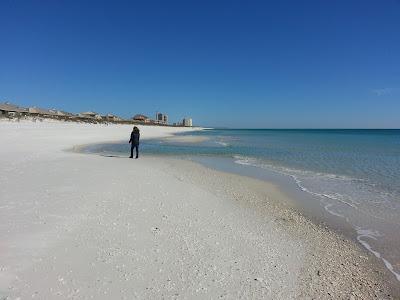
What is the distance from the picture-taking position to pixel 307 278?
5.03 meters

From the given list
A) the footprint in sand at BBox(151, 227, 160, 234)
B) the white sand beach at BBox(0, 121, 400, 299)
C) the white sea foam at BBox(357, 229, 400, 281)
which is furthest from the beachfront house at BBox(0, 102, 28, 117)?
the white sea foam at BBox(357, 229, 400, 281)

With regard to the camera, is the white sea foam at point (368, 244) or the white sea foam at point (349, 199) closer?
the white sea foam at point (368, 244)

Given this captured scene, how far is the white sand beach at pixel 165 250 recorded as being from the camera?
4383 millimetres

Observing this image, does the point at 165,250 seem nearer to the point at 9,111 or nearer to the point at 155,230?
the point at 155,230

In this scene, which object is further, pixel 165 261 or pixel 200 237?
pixel 200 237

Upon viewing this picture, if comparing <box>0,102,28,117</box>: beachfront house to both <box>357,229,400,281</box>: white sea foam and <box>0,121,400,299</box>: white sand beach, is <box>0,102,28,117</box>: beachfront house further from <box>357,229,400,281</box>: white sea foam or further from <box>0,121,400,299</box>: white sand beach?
<box>357,229,400,281</box>: white sea foam

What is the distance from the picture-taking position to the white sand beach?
4383 millimetres

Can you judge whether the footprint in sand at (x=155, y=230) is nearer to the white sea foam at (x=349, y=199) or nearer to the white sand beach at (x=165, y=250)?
the white sand beach at (x=165, y=250)

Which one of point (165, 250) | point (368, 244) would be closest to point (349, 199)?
point (368, 244)

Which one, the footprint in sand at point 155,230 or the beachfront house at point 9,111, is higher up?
the beachfront house at point 9,111

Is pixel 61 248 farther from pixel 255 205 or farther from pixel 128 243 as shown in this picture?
pixel 255 205

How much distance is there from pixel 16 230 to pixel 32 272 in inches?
69.8

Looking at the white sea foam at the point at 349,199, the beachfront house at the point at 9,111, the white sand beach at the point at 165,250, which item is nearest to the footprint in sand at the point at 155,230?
the white sand beach at the point at 165,250

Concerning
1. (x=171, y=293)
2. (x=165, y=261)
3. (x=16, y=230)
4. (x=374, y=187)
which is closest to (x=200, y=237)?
(x=165, y=261)
